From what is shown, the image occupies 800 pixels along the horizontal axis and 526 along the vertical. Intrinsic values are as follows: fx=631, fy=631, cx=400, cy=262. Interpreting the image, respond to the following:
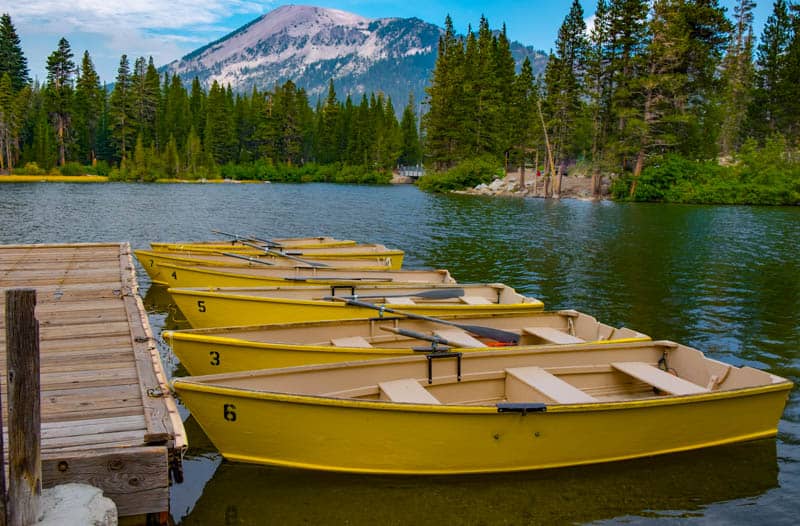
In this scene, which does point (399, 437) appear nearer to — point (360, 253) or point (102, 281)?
point (102, 281)

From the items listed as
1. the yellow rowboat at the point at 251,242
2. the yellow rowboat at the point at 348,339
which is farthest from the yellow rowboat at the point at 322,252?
the yellow rowboat at the point at 348,339

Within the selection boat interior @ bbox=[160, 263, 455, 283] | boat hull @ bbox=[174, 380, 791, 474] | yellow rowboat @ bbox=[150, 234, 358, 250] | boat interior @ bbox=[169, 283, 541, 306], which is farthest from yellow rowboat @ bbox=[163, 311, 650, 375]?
yellow rowboat @ bbox=[150, 234, 358, 250]

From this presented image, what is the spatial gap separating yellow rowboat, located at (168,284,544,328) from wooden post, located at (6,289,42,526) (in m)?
6.59

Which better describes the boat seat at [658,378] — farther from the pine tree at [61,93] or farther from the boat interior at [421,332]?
the pine tree at [61,93]

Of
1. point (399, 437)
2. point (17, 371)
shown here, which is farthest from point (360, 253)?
point (17, 371)

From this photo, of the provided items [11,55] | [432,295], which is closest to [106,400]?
[432,295]

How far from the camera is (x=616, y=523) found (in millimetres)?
6383

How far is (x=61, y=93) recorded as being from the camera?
92.0 m

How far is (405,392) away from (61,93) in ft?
333

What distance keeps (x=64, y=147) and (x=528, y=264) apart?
87.2 m

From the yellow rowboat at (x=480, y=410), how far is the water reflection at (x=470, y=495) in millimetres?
180

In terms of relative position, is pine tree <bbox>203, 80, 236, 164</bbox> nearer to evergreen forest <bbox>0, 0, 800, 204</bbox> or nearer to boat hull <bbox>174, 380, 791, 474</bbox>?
evergreen forest <bbox>0, 0, 800, 204</bbox>

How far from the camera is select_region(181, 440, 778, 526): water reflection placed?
6.20m

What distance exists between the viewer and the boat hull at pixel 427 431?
613 cm
